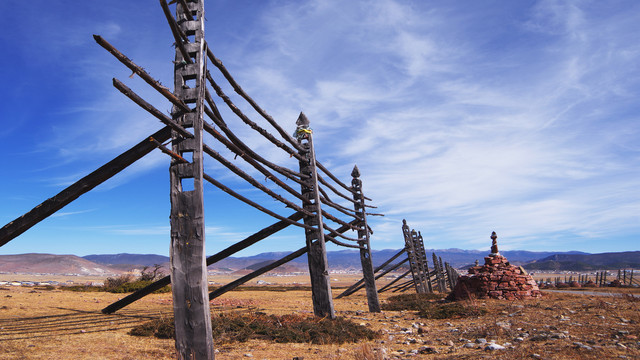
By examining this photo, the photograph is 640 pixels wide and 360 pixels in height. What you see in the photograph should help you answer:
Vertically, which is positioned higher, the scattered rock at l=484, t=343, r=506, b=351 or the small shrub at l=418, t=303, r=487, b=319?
the scattered rock at l=484, t=343, r=506, b=351

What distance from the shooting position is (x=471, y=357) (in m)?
4.45

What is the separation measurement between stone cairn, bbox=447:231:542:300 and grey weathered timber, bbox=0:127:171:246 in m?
12.0

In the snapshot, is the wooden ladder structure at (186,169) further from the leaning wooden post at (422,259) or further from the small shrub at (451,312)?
the leaning wooden post at (422,259)

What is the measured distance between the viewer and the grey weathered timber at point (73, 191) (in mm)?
3504

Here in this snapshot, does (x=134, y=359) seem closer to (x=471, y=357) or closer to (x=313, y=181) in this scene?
(x=471, y=357)

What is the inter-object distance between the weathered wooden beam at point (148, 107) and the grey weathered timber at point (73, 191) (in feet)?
0.94

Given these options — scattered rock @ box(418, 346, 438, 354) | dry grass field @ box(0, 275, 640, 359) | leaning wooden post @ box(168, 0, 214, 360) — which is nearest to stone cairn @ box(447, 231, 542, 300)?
dry grass field @ box(0, 275, 640, 359)

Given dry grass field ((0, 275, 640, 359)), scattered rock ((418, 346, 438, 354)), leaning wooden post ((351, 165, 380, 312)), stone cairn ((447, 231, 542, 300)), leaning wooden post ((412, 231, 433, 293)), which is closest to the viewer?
dry grass field ((0, 275, 640, 359))

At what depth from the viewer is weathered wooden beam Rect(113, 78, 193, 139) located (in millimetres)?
3414

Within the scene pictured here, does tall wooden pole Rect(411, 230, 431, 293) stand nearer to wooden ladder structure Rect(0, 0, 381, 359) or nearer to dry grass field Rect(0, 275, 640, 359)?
dry grass field Rect(0, 275, 640, 359)

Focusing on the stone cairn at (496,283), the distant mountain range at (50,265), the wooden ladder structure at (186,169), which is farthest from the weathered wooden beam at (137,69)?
the distant mountain range at (50,265)

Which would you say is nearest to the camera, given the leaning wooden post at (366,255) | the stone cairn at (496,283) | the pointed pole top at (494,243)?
the leaning wooden post at (366,255)

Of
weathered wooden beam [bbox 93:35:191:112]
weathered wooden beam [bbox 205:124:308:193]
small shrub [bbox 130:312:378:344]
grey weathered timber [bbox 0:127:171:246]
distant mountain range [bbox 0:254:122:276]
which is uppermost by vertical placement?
weathered wooden beam [bbox 93:35:191:112]

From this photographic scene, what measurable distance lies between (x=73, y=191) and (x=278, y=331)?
389 cm
